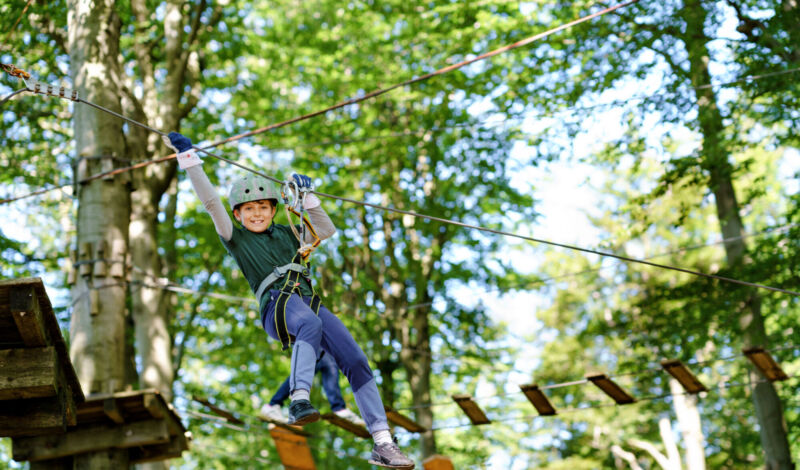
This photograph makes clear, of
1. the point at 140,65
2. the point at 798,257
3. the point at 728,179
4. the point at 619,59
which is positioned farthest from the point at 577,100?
the point at 140,65

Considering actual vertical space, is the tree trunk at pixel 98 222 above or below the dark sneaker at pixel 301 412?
above

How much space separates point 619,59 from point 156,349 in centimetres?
810

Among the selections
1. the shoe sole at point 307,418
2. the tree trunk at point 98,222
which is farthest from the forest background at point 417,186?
the shoe sole at point 307,418

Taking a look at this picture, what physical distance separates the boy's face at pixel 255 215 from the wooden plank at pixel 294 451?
18.9 ft

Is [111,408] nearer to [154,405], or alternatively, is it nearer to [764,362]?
[154,405]

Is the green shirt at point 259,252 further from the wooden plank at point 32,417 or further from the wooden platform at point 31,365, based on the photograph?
the wooden plank at point 32,417

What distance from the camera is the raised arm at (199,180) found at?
4668mm

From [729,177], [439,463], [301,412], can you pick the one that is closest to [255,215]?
[301,412]

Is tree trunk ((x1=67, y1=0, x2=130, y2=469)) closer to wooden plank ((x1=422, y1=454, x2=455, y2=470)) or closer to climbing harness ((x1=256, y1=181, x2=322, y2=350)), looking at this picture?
wooden plank ((x1=422, y1=454, x2=455, y2=470))

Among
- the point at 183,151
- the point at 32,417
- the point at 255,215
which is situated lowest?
the point at 32,417

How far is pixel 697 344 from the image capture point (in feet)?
42.5

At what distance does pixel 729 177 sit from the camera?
12977 millimetres

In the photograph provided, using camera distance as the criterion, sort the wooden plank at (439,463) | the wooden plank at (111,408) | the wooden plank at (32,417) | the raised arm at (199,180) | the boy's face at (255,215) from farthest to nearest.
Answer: the wooden plank at (439,463) < the wooden plank at (111,408) < the wooden plank at (32,417) < the boy's face at (255,215) < the raised arm at (199,180)

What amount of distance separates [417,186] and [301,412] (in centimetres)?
1279
